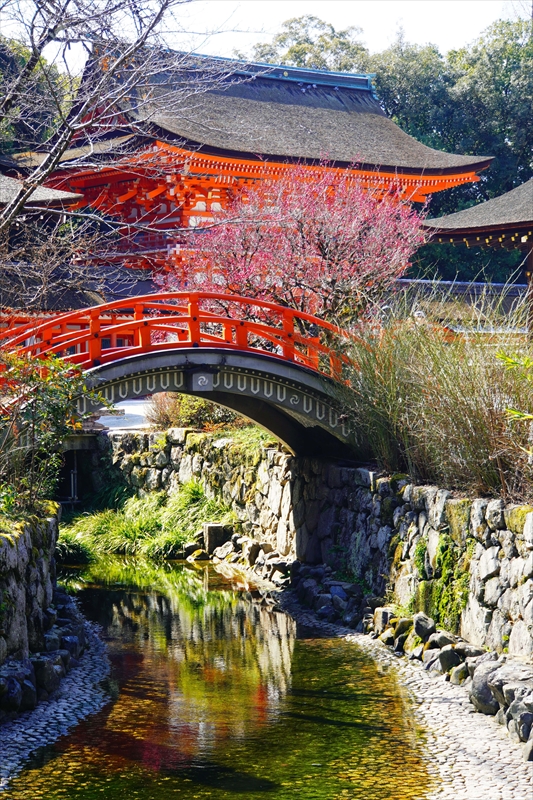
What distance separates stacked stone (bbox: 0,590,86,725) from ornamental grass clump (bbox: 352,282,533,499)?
462 cm

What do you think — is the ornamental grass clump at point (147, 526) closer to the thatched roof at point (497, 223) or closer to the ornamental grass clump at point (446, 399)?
the ornamental grass clump at point (446, 399)

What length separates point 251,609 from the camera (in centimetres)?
1410

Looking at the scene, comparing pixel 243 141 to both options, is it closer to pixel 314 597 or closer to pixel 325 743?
pixel 314 597

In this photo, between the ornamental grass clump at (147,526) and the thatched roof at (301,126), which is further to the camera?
the thatched roof at (301,126)

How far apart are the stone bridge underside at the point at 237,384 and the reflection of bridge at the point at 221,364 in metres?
0.01

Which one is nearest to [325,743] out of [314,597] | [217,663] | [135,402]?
[217,663]

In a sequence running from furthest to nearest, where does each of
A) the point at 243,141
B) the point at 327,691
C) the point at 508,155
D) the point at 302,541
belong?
1. the point at 508,155
2. the point at 243,141
3. the point at 302,541
4. the point at 327,691

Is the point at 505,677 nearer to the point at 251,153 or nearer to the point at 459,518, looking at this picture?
the point at 459,518

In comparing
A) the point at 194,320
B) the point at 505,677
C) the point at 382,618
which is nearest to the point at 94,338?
the point at 194,320

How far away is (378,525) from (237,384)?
2750 millimetres

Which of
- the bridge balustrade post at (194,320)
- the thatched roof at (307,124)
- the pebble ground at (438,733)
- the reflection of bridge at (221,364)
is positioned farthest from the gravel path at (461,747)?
the thatched roof at (307,124)

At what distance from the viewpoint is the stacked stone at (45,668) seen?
9.09 metres

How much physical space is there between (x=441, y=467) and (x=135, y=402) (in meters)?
13.6

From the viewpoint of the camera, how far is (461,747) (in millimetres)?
8688
